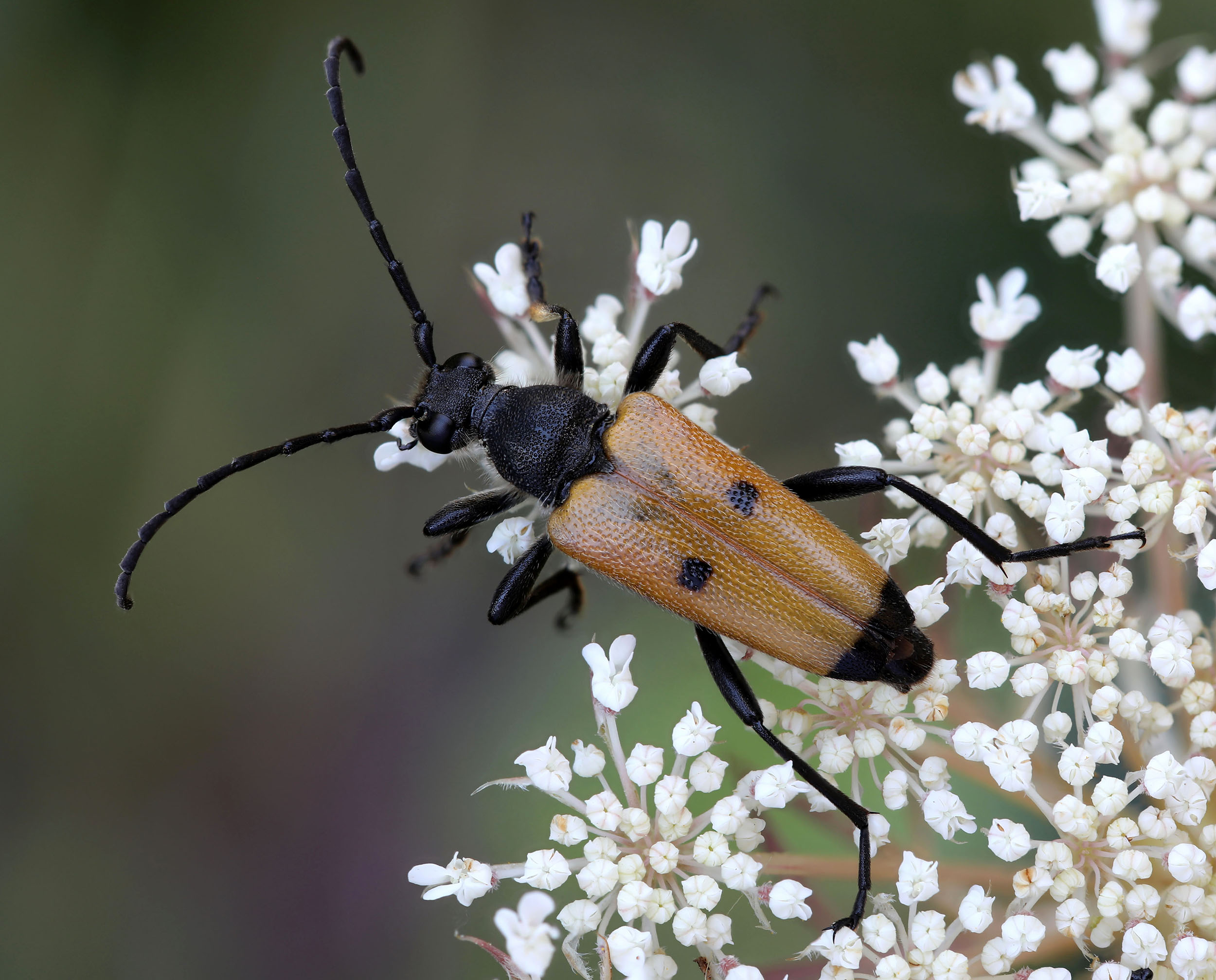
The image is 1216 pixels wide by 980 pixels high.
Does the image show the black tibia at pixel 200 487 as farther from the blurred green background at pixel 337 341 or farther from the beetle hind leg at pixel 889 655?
the blurred green background at pixel 337 341

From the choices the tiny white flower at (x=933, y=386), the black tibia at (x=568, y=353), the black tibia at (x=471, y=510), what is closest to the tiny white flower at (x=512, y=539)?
the black tibia at (x=471, y=510)

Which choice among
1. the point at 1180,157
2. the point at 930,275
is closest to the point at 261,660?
the point at 930,275

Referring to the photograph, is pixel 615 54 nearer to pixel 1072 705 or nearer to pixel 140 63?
pixel 140 63

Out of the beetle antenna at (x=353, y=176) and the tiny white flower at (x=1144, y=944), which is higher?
the beetle antenna at (x=353, y=176)

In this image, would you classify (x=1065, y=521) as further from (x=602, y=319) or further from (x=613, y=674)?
(x=602, y=319)

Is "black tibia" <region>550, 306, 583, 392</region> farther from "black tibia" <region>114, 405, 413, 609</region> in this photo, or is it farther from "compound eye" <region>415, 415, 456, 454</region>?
"black tibia" <region>114, 405, 413, 609</region>

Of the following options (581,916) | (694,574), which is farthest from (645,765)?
(694,574)

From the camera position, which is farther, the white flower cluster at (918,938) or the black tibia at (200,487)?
the black tibia at (200,487)
